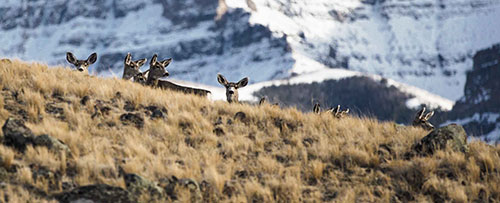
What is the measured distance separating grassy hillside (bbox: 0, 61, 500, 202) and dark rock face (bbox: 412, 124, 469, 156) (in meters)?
0.20

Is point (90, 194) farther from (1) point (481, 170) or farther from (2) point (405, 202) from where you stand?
(1) point (481, 170)

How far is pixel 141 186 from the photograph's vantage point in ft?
35.4

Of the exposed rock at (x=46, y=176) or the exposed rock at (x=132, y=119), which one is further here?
the exposed rock at (x=132, y=119)

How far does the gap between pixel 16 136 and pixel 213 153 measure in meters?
3.12

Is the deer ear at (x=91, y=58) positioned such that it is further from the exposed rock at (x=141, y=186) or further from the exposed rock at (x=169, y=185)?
the exposed rock at (x=141, y=186)

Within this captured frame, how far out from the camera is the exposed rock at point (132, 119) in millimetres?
13891

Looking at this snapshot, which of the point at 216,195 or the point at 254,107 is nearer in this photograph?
the point at 216,195

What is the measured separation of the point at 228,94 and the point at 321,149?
6306 millimetres

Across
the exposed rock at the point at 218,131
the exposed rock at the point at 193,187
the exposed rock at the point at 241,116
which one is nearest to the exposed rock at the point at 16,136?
the exposed rock at the point at 193,187

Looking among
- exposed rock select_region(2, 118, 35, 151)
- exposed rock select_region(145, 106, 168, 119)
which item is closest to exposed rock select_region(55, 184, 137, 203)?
exposed rock select_region(2, 118, 35, 151)

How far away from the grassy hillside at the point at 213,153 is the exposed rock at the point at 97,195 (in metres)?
0.11

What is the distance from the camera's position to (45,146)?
1154 cm

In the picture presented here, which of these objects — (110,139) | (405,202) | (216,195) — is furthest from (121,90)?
(405,202)

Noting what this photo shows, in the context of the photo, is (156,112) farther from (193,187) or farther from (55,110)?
(193,187)
